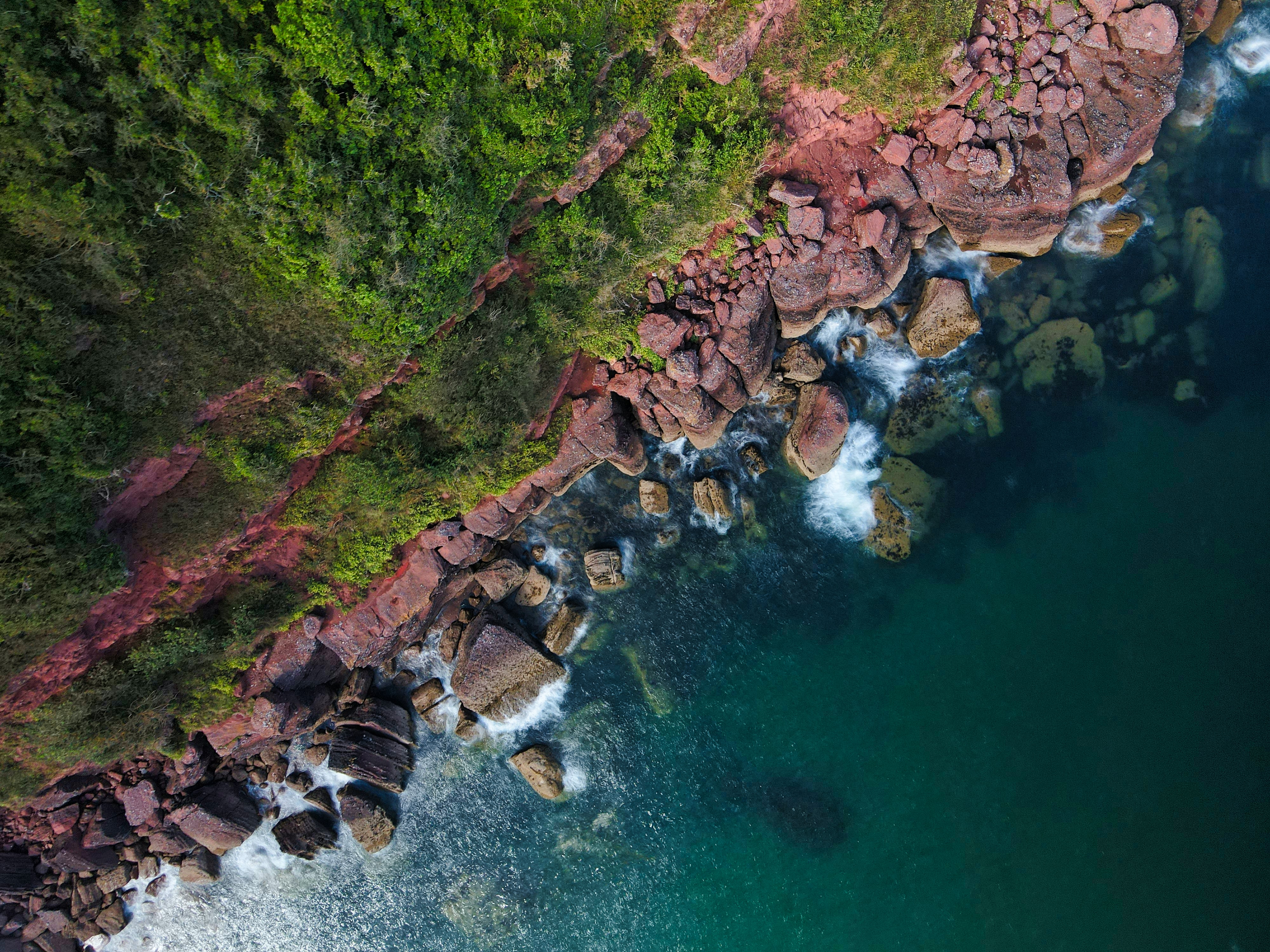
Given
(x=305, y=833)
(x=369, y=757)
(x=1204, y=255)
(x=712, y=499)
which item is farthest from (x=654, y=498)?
(x=1204, y=255)

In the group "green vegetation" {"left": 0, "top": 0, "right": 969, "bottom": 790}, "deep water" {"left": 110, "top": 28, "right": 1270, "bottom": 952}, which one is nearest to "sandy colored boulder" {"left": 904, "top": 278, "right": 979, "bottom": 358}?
"deep water" {"left": 110, "top": 28, "right": 1270, "bottom": 952}

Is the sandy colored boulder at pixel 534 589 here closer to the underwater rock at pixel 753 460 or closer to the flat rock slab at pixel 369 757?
the flat rock slab at pixel 369 757

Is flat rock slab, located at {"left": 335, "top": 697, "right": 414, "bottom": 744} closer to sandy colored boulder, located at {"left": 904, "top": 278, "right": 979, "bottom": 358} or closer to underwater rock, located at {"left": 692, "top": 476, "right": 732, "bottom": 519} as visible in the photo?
underwater rock, located at {"left": 692, "top": 476, "right": 732, "bottom": 519}

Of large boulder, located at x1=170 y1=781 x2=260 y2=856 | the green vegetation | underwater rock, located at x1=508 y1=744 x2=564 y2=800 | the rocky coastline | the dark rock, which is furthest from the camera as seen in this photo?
underwater rock, located at x1=508 y1=744 x2=564 y2=800

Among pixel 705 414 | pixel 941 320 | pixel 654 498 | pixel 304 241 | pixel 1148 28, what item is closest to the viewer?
pixel 304 241

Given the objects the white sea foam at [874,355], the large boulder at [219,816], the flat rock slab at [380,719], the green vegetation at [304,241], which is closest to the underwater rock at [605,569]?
the green vegetation at [304,241]

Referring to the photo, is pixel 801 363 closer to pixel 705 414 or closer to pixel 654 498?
pixel 705 414

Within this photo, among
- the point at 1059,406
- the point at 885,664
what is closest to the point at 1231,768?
the point at 885,664
